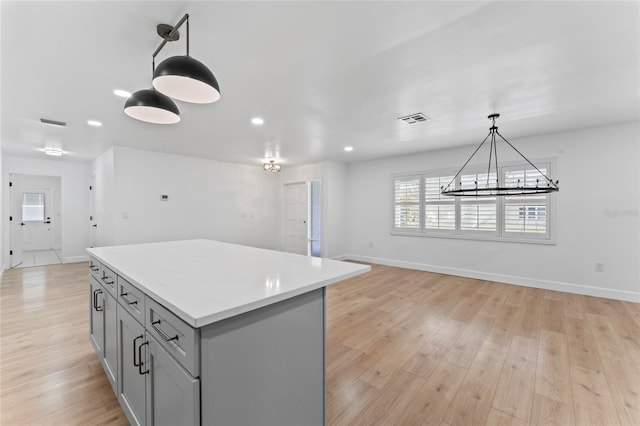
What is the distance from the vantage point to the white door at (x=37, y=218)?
8.21 metres

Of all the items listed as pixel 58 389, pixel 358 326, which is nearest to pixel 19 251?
pixel 58 389

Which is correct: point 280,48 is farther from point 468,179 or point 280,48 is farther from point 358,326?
point 468,179

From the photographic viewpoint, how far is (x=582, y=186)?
3961 mm

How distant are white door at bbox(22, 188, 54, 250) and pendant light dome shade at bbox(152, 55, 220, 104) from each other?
10.3 meters

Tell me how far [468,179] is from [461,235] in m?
1.06

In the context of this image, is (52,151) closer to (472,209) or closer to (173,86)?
(173,86)

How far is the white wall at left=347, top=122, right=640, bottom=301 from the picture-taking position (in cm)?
367

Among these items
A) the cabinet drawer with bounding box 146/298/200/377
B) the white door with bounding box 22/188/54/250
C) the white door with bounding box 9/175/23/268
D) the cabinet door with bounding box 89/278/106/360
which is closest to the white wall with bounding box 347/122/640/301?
the cabinet drawer with bounding box 146/298/200/377

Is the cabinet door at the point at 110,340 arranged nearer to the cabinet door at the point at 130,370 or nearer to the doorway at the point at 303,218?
the cabinet door at the point at 130,370

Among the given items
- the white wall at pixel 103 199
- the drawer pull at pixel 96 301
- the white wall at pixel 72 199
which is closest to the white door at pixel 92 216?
the white wall at pixel 103 199

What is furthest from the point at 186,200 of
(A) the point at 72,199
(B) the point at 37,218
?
(B) the point at 37,218

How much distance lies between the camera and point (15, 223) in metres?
6.73

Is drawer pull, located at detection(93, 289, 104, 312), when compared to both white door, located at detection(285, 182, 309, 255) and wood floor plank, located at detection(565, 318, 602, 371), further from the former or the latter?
white door, located at detection(285, 182, 309, 255)

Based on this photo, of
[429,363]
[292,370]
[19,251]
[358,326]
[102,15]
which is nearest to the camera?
[292,370]
